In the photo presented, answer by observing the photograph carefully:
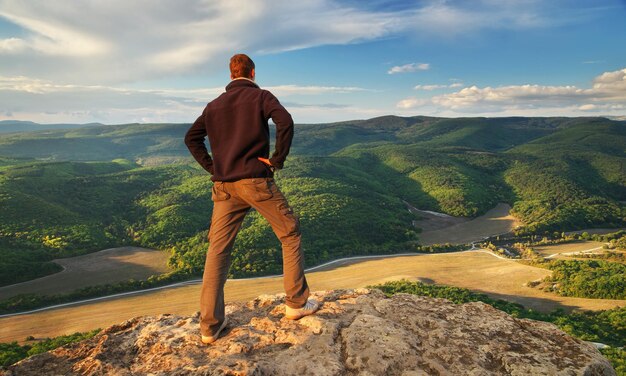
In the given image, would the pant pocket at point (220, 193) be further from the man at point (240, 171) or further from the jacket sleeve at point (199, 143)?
the jacket sleeve at point (199, 143)

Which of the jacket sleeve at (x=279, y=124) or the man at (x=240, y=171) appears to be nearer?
the jacket sleeve at (x=279, y=124)

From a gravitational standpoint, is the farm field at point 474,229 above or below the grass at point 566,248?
above

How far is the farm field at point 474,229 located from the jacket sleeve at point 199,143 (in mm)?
80847

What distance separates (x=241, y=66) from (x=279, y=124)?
1.34 m

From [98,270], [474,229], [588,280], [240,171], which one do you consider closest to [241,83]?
[240,171]

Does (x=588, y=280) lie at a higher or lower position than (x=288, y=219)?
lower

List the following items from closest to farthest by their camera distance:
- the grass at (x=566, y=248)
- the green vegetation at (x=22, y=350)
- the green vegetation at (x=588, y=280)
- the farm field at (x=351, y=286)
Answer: the green vegetation at (x=22, y=350)
the farm field at (x=351, y=286)
the green vegetation at (x=588, y=280)
the grass at (x=566, y=248)

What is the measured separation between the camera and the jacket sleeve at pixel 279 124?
565 centimetres

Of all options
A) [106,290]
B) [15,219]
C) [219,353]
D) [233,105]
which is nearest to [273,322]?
[219,353]

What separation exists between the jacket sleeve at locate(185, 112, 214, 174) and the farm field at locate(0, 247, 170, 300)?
57.7 meters

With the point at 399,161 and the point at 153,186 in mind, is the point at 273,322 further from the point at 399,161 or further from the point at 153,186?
the point at 399,161

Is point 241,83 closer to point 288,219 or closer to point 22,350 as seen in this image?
point 288,219

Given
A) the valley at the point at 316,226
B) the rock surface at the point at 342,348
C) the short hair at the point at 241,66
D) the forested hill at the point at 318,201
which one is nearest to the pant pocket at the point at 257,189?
the short hair at the point at 241,66

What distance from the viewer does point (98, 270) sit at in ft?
199
